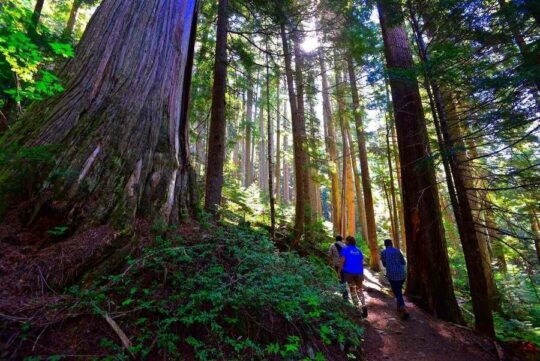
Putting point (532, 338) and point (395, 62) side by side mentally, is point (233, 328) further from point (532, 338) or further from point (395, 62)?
point (395, 62)

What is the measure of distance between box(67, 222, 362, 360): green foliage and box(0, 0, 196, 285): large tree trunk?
496 millimetres

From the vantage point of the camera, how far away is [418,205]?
287 inches

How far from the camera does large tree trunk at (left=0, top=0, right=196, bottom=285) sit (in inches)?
128

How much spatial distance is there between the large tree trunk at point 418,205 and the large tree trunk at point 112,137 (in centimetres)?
471

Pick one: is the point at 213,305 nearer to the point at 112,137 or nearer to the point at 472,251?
the point at 112,137

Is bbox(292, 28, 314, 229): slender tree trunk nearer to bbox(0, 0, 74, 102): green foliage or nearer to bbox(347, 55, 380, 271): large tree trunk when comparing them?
bbox(347, 55, 380, 271): large tree trunk

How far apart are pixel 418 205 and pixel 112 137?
22.3 feet

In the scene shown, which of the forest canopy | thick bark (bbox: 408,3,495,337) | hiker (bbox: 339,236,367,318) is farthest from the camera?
hiker (bbox: 339,236,367,318)

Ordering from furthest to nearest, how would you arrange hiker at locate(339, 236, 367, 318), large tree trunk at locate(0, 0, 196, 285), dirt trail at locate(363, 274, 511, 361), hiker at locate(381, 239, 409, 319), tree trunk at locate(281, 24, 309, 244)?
1. tree trunk at locate(281, 24, 309, 244)
2. hiker at locate(381, 239, 409, 319)
3. hiker at locate(339, 236, 367, 318)
4. dirt trail at locate(363, 274, 511, 361)
5. large tree trunk at locate(0, 0, 196, 285)

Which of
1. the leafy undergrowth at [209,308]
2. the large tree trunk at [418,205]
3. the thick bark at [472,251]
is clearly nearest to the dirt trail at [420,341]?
the thick bark at [472,251]

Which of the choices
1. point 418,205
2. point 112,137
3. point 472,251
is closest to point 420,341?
point 472,251

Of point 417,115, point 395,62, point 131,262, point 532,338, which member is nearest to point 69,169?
point 131,262

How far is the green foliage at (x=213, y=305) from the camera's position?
262 centimetres

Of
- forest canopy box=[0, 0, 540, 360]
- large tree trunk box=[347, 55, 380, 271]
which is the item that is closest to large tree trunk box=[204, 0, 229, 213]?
forest canopy box=[0, 0, 540, 360]
